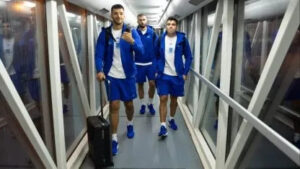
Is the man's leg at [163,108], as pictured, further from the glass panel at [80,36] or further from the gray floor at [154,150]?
the glass panel at [80,36]

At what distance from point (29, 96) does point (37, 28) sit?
572mm

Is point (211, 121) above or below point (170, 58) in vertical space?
below

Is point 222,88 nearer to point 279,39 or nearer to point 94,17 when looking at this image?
point 279,39

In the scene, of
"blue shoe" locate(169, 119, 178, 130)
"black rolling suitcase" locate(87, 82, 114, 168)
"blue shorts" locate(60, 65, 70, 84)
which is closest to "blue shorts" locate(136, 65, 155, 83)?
"blue shoe" locate(169, 119, 178, 130)

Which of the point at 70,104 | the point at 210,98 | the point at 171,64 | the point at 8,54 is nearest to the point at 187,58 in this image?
the point at 171,64

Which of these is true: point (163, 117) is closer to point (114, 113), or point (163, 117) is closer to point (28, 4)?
point (114, 113)

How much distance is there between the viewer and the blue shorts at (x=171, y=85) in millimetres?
4141

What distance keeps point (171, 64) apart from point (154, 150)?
1.22m

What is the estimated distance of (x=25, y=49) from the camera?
232 centimetres

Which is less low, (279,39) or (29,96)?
(279,39)

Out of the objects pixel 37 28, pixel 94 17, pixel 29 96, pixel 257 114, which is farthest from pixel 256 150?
pixel 94 17

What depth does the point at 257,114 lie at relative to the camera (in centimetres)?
183

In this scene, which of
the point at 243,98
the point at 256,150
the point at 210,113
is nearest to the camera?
the point at 256,150

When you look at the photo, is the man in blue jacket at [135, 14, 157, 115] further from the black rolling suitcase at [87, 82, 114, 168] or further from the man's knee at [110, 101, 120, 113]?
the black rolling suitcase at [87, 82, 114, 168]
